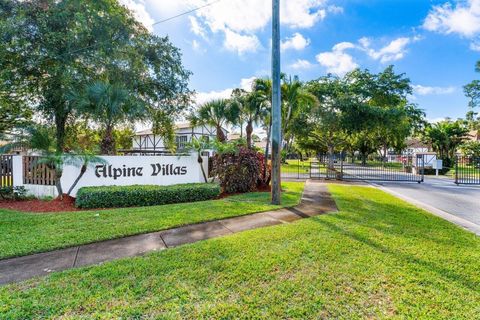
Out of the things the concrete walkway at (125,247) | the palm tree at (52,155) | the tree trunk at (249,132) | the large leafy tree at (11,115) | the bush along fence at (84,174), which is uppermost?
the large leafy tree at (11,115)

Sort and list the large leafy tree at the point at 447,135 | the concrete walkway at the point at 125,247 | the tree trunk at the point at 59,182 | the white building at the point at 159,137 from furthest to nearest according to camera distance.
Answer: the large leafy tree at the point at 447,135 < the white building at the point at 159,137 < the tree trunk at the point at 59,182 < the concrete walkway at the point at 125,247

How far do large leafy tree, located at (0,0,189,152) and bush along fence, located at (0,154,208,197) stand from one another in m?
1.04

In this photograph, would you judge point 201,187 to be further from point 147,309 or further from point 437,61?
point 437,61

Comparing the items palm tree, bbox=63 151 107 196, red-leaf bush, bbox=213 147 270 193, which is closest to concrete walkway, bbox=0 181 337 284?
red-leaf bush, bbox=213 147 270 193

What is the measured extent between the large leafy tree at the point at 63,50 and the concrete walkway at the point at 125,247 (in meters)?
5.50

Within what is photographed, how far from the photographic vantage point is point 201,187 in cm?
844

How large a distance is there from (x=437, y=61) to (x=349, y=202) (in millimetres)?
11986

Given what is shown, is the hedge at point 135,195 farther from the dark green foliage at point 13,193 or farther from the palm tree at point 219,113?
the palm tree at point 219,113

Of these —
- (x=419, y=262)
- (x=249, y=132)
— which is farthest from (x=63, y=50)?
(x=419, y=262)

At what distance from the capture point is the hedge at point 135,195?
22.6 feet

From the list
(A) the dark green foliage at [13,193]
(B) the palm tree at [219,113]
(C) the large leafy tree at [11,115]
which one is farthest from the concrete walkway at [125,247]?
(C) the large leafy tree at [11,115]

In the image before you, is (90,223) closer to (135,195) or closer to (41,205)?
(135,195)

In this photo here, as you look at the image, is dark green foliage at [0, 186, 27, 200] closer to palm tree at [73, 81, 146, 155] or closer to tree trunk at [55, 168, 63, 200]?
tree trunk at [55, 168, 63, 200]

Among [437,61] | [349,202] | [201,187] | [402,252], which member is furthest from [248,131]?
[437,61]
